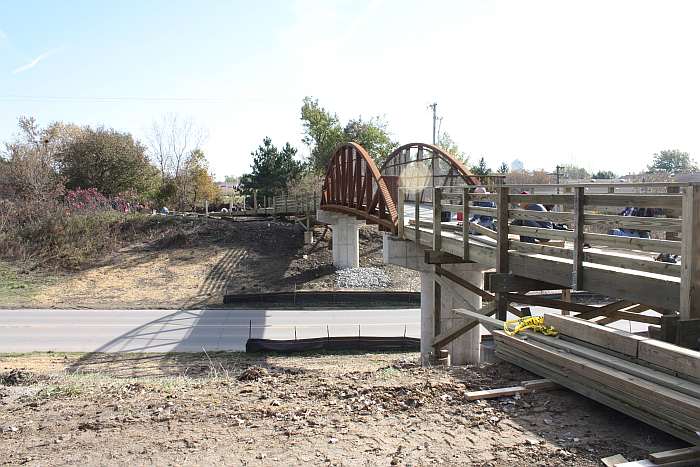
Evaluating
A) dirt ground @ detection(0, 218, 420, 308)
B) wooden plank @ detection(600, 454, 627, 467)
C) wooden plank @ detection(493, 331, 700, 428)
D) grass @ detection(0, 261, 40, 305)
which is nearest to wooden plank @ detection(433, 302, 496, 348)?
wooden plank @ detection(493, 331, 700, 428)

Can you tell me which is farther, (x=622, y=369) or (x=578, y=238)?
(x=578, y=238)

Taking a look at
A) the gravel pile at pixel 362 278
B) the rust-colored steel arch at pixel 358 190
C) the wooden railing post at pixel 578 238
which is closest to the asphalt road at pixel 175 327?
the rust-colored steel arch at pixel 358 190

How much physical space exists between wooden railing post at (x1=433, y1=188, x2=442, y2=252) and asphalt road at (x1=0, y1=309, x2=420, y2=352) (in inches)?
316

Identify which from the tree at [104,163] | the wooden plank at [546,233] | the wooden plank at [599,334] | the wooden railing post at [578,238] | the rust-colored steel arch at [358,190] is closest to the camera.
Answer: the wooden plank at [599,334]

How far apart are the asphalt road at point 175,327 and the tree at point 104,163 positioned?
2248 cm

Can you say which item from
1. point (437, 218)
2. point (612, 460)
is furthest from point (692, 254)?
point (437, 218)

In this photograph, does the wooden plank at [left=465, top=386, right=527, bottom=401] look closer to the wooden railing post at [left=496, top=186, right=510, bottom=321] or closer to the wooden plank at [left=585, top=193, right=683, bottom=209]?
the wooden plank at [left=585, top=193, right=683, bottom=209]

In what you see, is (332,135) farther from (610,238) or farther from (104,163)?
(610,238)

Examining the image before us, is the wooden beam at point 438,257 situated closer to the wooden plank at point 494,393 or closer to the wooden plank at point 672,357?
the wooden plank at point 494,393

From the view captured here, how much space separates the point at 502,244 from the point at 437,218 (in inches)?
138

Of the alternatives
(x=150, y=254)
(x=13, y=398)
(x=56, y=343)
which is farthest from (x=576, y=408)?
(x=150, y=254)

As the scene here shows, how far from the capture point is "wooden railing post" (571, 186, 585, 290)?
739 cm

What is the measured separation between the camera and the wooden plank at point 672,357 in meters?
4.64

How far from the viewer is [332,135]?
230ft
